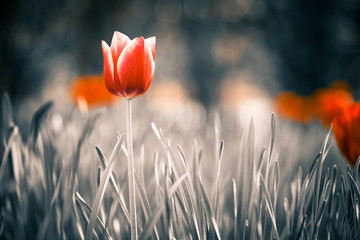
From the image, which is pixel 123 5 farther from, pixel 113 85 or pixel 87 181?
pixel 113 85

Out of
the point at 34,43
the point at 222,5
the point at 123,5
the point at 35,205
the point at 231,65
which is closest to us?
the point at 35,205

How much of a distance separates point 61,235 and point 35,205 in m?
0.16

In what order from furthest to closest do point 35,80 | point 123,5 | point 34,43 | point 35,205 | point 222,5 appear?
point 222,5, point 123,5, point 35,80, point 34,43, point 35,205

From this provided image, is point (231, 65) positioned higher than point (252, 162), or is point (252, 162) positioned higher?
point (231, 65)

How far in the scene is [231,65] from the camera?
13.7 feet

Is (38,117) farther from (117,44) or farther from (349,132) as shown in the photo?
(349,132)

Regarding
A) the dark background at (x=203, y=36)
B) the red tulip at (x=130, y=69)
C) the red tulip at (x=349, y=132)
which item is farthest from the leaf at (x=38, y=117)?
the dark background at (x=203, y=36)

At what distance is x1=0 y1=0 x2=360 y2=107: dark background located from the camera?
215 cm

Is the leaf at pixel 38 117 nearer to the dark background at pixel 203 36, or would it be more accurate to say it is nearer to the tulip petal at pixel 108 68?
the tulip petal at pixel 108 68

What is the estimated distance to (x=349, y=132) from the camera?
17.4 inches

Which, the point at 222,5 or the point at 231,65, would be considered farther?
the point at 231,65

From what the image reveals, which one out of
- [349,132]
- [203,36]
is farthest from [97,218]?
[203,36]

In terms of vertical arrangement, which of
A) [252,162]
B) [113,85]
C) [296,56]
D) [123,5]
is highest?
[123,5]

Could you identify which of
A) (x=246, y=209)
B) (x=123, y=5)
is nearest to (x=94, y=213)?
(x=246, y=209)
